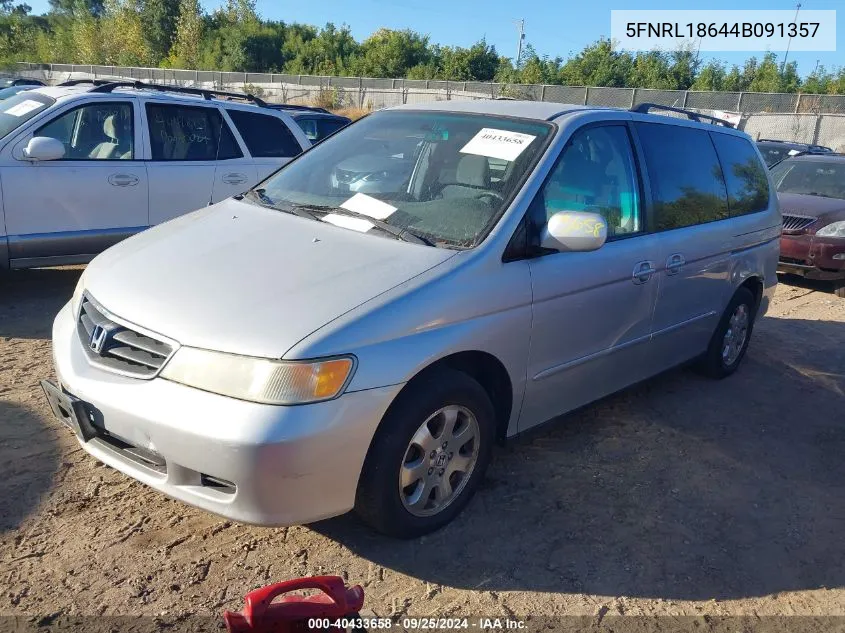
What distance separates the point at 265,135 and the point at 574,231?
476 centimetres

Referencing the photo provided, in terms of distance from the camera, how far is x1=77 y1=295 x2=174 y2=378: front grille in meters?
2.64

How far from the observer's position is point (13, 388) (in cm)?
421

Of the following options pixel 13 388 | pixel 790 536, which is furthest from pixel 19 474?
pixel 790 536

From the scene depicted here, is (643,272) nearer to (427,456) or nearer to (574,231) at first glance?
(574,231)

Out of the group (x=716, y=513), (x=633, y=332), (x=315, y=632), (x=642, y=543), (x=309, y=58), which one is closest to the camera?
(x=315, y=632)

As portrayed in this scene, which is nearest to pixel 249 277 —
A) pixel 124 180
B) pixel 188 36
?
pixel 124 180

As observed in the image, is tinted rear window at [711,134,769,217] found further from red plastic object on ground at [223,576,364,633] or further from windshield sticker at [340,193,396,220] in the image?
→ red plastic object on ground at [223,576,364,633]

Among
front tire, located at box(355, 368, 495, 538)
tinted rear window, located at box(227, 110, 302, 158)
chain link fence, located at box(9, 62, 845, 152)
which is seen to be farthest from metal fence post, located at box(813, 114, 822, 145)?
front tire, located at box(355, 368, 495, 538)

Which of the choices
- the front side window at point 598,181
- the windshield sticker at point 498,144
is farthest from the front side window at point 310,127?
the windshield sticker at point 498,144

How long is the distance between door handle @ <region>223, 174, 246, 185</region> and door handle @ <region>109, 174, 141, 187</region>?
84 cm

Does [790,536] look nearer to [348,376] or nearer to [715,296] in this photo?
[715,296]

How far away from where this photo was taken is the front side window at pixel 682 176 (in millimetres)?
4195

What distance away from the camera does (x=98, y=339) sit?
2832 millimetres

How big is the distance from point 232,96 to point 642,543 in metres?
5.90
